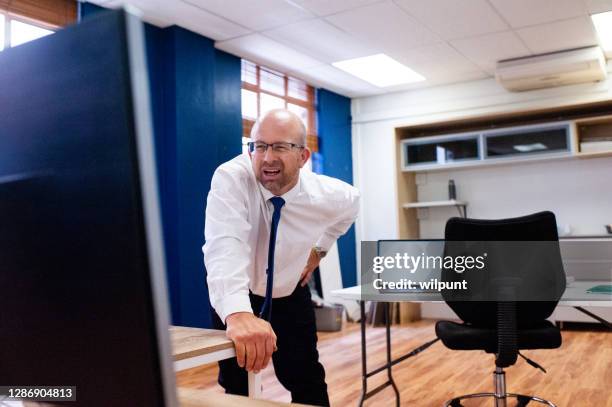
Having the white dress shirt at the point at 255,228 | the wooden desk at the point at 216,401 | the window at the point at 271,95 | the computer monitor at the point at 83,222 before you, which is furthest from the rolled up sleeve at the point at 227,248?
the window at the point at 271,95

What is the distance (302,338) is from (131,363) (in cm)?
149

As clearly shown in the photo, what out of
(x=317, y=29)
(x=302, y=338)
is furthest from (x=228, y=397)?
(x=317, y=29)

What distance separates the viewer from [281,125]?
5.79 feet

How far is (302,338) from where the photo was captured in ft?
6.25

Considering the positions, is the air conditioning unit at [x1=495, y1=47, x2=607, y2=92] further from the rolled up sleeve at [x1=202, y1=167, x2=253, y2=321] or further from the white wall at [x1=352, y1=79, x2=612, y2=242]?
the rolled up sleeve at [x1=202, y1=167, x2=253, y2=321]

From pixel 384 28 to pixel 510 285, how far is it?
116 inches

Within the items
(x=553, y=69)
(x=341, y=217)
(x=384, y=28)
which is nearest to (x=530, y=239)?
(x=341, y=217)

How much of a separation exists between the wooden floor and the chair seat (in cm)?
87

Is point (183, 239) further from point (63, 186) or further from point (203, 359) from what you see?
point (63, 186)

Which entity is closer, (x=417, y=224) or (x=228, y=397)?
(x=228, y=397)

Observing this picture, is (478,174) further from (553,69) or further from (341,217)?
(341,217)

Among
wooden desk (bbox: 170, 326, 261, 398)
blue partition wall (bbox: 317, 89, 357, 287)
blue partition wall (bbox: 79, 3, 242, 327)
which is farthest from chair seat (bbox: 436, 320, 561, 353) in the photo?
blue partition wall (bbox: 317, 89, 357, 287)

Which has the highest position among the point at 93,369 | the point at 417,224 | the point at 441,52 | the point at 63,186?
the point at 441,52

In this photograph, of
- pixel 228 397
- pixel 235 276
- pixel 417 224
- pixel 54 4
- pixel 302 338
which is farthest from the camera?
pixel 417 224
